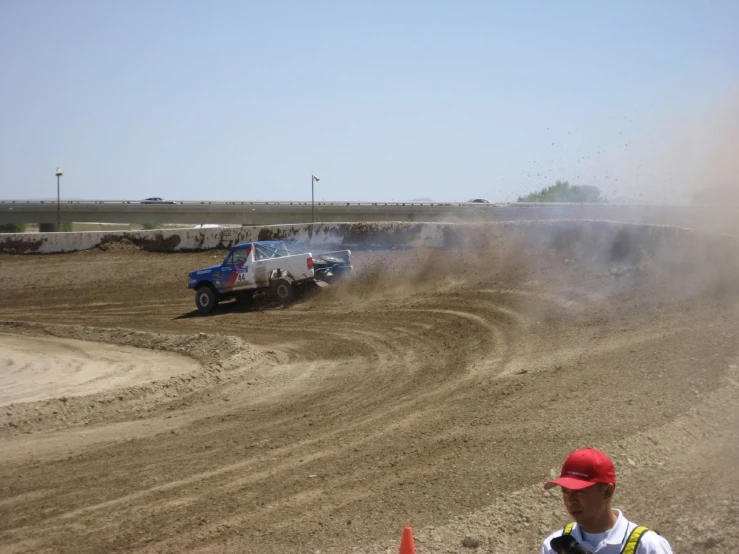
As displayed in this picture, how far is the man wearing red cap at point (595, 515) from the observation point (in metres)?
2.93

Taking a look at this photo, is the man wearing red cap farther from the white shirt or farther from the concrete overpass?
the concrete overpass

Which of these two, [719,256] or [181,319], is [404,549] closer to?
[719,256]

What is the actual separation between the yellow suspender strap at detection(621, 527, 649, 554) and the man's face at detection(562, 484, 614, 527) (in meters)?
0.14

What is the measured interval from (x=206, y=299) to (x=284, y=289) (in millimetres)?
2460

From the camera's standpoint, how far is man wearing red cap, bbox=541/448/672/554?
2926mm

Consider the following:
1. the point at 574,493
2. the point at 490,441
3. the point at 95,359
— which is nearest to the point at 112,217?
the point at 95,359

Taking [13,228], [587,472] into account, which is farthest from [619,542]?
[13,228]

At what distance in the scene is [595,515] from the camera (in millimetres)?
2992

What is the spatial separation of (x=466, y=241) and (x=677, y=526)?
17520mm

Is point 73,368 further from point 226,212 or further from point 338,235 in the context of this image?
point 226,212

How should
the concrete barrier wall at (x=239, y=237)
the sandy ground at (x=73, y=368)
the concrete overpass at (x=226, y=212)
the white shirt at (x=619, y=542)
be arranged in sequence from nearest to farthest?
the white shirt at (x=619, y=542) → the sandy ground at (x=73, y=368) → the concrete barrier wall at (x=239, y=237) → the concrete overpass at (x=226, y=212)

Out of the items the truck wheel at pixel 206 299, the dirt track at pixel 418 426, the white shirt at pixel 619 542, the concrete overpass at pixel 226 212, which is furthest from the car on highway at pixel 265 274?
the white shirt at pixel 619 542

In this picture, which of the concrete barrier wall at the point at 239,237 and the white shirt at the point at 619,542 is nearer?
the white shirt at the point at 619,542

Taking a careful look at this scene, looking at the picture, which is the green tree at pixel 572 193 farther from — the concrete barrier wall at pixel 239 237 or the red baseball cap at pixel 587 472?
the red baseball cap at pixel 587 472
